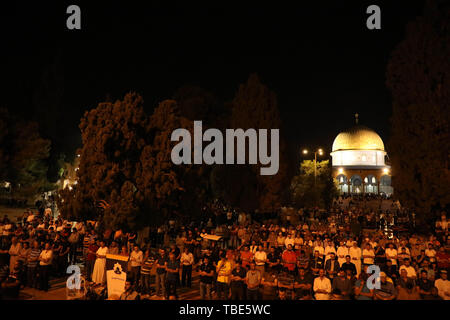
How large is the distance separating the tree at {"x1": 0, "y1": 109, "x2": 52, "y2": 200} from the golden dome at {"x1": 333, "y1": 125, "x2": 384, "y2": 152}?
81.5 metres

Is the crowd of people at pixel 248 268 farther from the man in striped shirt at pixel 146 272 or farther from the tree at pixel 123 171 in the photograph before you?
the tree at pixel 123 171

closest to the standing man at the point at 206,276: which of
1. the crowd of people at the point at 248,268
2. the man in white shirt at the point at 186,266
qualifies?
the crowd of people at the point at 248,268

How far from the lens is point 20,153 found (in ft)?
90.9

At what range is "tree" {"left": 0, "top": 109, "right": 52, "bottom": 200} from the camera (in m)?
26.4

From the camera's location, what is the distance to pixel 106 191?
1491 centimetres

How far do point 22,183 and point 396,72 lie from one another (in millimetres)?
29945

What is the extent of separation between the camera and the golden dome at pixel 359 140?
94.3 metres

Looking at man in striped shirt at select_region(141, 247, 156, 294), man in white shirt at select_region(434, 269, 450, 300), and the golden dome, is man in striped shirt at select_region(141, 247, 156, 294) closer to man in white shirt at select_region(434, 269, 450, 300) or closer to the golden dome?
man in white shirt at select_region(434, 269, 450, 300)

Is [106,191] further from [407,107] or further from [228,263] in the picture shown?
[407,107]

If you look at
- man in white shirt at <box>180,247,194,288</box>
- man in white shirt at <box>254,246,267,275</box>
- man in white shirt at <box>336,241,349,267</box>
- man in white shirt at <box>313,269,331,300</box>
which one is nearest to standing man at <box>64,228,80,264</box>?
man in white shirt at <box>180,247,194,288</box>

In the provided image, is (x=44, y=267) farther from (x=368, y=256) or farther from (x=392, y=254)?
(x=392, y=254)
